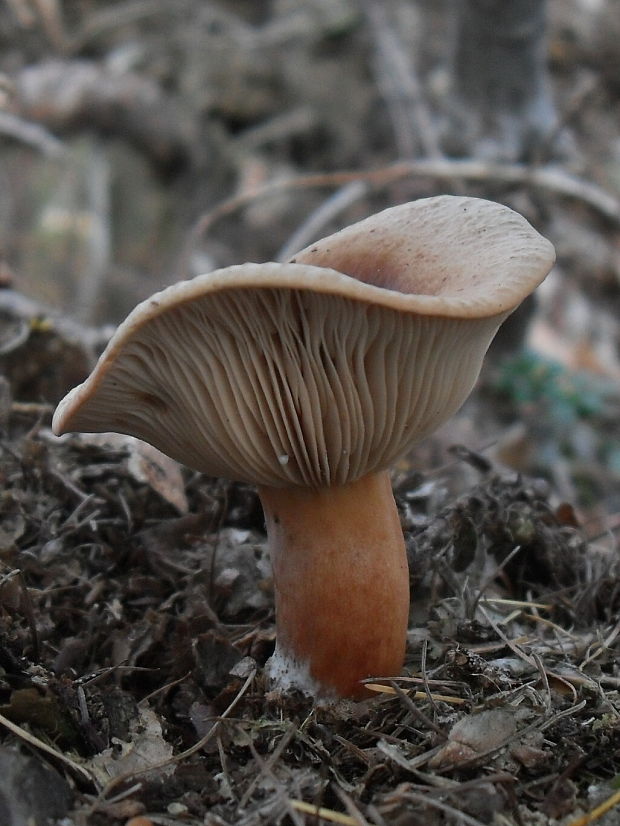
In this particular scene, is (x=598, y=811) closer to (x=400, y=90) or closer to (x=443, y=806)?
(x=443, y=806)

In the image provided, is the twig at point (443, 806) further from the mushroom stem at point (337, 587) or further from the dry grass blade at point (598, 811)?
the mushroom stem at point (337, 587)

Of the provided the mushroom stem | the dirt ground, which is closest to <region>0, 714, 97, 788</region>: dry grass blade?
the dirt ground

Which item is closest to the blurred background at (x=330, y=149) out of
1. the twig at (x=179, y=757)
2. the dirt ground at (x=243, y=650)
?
the dirt ground at (x=243, y=650)

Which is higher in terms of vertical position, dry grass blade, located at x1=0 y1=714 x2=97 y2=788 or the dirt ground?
dry grass blade, located at x1=0 y1=714 x2=97 y2=788

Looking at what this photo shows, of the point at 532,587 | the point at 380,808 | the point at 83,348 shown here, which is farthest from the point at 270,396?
the point at 83,348

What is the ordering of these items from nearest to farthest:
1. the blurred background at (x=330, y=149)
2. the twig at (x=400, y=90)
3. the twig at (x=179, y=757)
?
1. the twig at (x=179, y=757)
2. the blurred background at (x=330, y=149)
3. the twig at (x=400, y=90)

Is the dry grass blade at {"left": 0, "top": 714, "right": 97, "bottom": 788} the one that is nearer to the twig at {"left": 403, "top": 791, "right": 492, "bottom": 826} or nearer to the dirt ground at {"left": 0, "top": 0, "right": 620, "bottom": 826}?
the dirt ground at {"left": 0, "top": 0, "right": 620, "bottom": 826}

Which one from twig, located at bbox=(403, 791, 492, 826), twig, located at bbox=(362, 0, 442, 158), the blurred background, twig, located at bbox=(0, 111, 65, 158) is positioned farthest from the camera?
twig, located at bbox=(0, 111, 65, 158)
